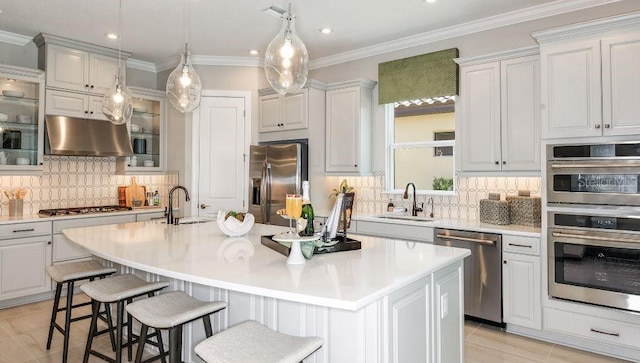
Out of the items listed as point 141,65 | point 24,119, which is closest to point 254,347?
point 24,119

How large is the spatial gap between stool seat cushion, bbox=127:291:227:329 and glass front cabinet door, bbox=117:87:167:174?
361 centimetres

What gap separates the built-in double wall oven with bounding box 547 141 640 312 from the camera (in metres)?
2.94

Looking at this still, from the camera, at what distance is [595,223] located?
10.1ft

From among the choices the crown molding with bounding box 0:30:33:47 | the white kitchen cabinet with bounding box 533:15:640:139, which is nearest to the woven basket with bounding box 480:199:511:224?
the white kitchen cabinet with bounding box 533:15:640:139

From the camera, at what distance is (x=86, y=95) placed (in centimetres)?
485

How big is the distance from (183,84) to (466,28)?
2845 mm

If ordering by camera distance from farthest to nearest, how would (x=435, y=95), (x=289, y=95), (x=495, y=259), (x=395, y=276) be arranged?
(x=289, y=95) < (x=435, y=95) < (x=495, y=259) < (x=395, y=276)

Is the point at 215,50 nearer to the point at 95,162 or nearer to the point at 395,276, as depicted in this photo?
the point at 95,162

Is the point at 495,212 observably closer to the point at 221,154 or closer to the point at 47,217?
the point at 221,154

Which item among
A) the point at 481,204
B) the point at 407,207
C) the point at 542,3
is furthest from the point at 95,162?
→ the point at 542,3

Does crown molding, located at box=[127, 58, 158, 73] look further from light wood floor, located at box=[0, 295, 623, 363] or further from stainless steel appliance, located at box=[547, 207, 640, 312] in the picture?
stainless steel appliance, located at box=[547, 207, 640, 312]

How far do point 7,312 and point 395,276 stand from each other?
4115mm

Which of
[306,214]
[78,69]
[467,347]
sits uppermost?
[78,69]

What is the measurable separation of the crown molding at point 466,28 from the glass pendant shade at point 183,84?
2437 millimetres
